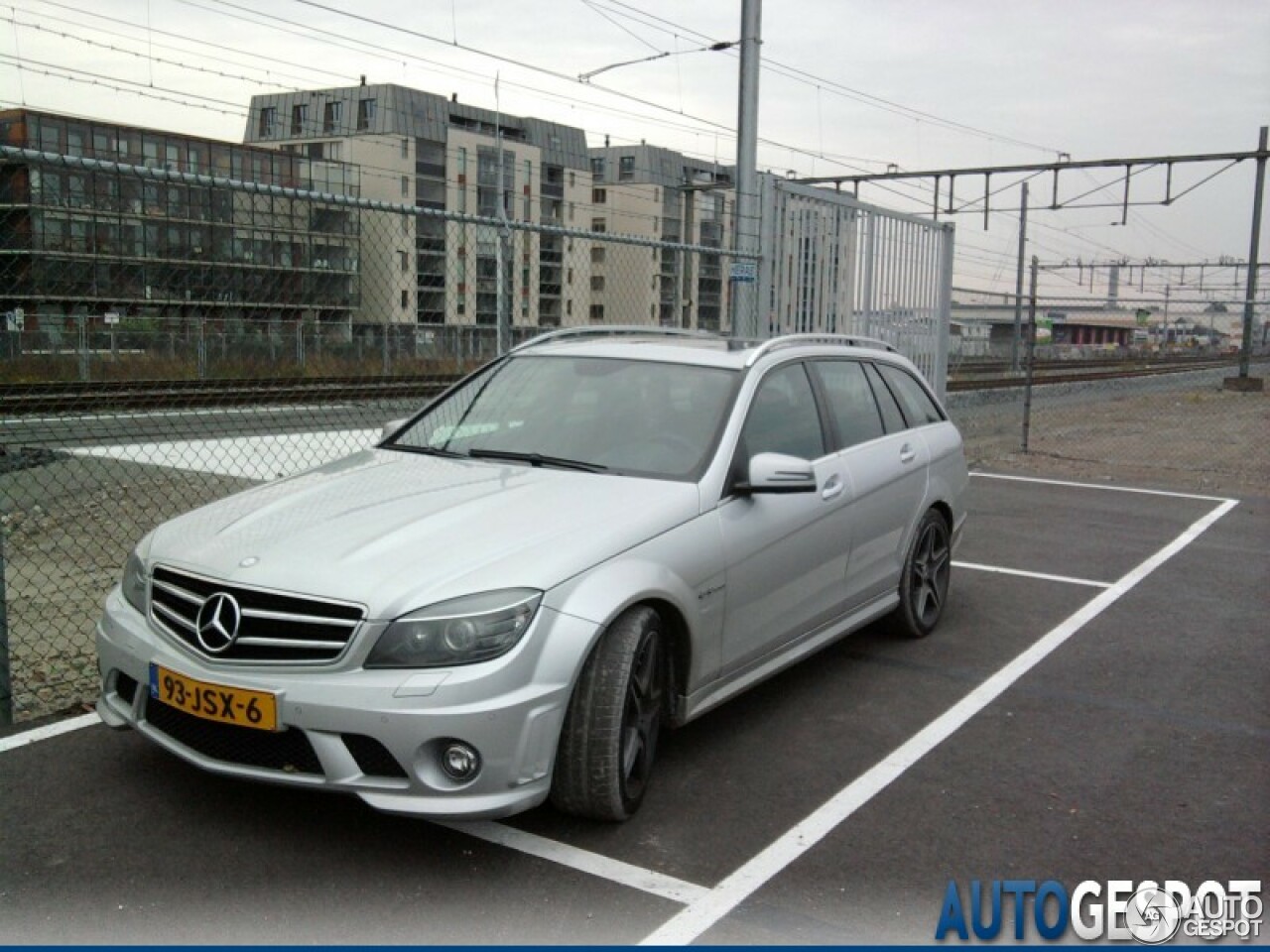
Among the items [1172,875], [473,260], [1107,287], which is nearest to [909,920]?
[1172,875]

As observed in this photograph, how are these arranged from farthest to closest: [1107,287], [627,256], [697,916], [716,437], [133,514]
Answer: [1107,287] → [627,256] → [133,514] → [716,437] → [697,916]

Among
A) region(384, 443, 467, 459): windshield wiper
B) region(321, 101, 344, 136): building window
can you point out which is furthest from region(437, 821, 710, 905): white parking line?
region(321, 101, 344, 136): building window

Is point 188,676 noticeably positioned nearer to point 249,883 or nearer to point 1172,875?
point 249,883

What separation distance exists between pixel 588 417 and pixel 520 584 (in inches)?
58.0

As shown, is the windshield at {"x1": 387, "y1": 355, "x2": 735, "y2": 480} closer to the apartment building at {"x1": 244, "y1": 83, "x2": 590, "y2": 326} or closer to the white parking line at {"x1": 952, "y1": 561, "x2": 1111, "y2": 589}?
the apartment building at {"x1": 244, "y1": 83, "x2": 590, "y2": 326}

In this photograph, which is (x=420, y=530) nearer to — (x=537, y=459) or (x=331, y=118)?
(x=537, y=459)

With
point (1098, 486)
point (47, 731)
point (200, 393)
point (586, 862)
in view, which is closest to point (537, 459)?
point (586, 862)

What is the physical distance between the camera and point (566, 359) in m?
5.22

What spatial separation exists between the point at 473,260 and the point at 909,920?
7.41m

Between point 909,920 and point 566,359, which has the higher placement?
point 566,359

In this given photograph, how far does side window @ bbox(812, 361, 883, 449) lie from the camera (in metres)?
5.42

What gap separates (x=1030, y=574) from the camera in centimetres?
779

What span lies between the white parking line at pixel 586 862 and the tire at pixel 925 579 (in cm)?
280

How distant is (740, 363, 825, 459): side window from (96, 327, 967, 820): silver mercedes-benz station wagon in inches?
0.5
